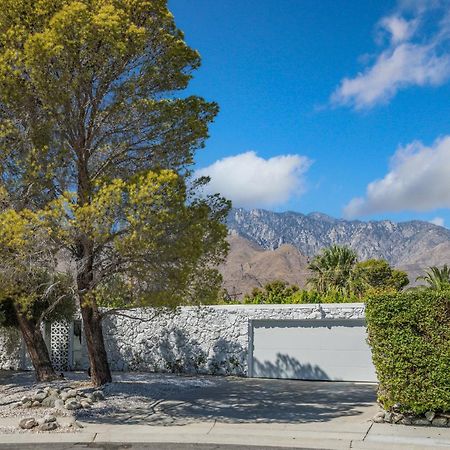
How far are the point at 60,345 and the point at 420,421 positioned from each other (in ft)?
54.0

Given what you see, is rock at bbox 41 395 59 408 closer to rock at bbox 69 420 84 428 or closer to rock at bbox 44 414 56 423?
rock at bbox 44 414 56 423

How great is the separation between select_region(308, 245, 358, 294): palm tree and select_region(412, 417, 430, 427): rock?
28465mm

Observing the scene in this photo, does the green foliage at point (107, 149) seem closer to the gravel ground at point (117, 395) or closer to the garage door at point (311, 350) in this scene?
the gravel ground at point (117, 395)

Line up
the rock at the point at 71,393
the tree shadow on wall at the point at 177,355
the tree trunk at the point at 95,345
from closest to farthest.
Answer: the rock at the point at 71,393, the tree trunk at the point at 95,345, the tree shadow on wall at the point at 177,355

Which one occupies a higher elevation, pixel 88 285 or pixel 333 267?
pixel 333 267

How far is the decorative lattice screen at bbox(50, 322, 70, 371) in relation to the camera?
2453 centimetres

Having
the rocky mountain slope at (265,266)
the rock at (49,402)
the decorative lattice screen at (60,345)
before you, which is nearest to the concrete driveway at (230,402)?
the rock at (49,402)

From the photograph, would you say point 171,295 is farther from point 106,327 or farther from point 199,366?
point 106,327

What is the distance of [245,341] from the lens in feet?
70.6

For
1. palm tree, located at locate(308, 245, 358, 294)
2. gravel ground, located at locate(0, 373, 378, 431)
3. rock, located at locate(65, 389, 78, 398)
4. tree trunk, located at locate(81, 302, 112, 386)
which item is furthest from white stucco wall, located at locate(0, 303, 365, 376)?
palm tree, located at locate(308, 245, 358, 294)

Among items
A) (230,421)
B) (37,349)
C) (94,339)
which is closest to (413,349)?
(230,421)

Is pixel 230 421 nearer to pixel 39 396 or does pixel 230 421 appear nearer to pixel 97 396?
pixel 97 396

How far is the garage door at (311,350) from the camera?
2000 cm

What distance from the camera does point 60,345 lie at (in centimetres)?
2466
